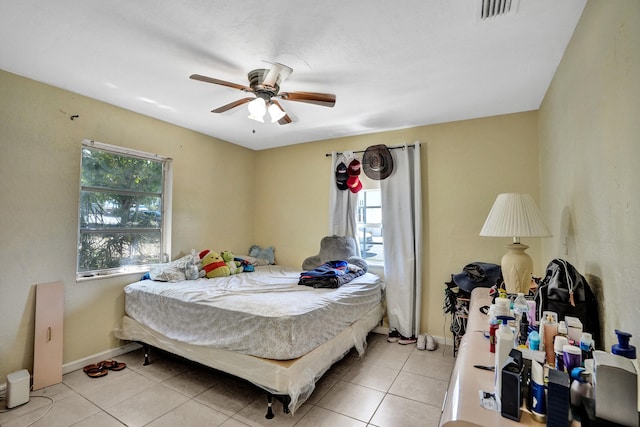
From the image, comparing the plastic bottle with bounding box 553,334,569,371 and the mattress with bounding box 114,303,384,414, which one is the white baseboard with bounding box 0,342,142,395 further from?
the plastic bottle with bounding box 553,334,569,371

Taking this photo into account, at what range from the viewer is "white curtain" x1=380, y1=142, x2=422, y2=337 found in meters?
3.40

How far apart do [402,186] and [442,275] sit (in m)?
1.11

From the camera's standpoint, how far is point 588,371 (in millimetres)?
803

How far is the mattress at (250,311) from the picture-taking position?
2.05 meters

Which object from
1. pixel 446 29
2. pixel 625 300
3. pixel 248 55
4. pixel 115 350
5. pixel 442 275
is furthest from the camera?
pixel 442 275

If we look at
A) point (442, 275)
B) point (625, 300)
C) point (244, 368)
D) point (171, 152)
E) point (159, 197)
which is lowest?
point (244, 368)

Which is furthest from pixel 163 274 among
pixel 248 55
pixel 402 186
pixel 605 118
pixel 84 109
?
pixel 605 118

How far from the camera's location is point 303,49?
1.98 meters

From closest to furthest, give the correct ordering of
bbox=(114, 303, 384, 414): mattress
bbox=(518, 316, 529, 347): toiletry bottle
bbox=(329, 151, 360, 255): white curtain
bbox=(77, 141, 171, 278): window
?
bbox=(518, 316, 529, 347): toiletry bottle < bbox=(114, 303, 384, 414): mattress < bbox=(77, 141, 171, 278): window < bbox=(329, 151, 360, 255): white curtain

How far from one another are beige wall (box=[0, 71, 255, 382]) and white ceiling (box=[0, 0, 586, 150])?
0.73 feet

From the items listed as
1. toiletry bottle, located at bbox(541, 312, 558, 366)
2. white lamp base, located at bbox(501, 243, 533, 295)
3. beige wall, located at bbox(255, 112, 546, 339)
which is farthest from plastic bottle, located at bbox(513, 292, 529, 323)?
beige wall, located at bbox(255, 112, 546, 339)

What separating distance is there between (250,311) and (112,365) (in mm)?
1673

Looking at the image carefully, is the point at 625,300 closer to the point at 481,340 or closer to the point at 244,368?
the point at 481,340

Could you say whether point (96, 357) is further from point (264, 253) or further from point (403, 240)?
point (403, 240)
